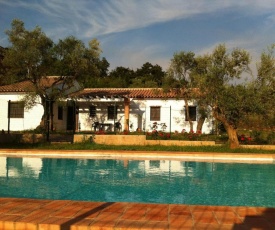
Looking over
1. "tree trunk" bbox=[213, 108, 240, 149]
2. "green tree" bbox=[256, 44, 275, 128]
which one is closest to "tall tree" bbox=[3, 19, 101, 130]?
"tree trunk" bbox=[213, 108, 240, 149]

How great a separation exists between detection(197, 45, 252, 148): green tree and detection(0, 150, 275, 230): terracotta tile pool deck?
10.4 meters

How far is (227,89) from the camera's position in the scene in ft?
48.8

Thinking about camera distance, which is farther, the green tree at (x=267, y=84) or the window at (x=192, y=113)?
the window at (x=192, y=113)

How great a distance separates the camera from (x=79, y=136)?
17.4 metres

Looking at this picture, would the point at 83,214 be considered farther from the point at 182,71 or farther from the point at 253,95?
the point at 182,71

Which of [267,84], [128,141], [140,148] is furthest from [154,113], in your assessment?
[267,84]

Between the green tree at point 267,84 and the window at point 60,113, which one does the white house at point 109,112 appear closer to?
the window at point 60,113

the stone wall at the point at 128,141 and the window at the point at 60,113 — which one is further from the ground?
the window at the point at 60,113

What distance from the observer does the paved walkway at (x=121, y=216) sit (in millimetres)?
4066

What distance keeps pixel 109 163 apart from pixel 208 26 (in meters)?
11.6

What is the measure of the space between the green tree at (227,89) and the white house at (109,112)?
6.85m

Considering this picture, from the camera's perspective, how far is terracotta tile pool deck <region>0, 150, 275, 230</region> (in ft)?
13.3

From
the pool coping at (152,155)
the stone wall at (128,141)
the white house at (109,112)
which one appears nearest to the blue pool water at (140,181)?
the pool coping at (152,155)

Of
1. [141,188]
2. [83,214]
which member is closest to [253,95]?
[141,188]
